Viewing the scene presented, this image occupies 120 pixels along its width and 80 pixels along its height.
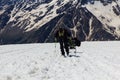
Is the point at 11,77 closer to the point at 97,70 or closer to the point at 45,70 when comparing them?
the point at 45,70

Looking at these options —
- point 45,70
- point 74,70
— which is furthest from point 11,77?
point 74,70

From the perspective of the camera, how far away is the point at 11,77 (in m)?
14.1

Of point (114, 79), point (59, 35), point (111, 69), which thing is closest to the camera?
point (114, 79)

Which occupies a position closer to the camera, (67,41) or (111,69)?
(111,69)

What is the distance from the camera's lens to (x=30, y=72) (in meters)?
15.8

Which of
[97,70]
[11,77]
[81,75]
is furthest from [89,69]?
[11,77]

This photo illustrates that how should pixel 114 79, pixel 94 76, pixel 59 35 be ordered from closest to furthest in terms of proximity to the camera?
pixel 114 79 → pixel 94 76 → pixel 59 35

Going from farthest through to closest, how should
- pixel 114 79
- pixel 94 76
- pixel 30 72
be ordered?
pixel 30 72 < pixel 94 76 < pixel 114 79

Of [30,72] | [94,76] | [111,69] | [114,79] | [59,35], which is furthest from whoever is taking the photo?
[59,35]

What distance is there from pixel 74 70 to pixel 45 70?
1522mm

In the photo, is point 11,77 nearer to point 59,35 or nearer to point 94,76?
point 94,76

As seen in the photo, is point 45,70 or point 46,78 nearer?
point 46,78

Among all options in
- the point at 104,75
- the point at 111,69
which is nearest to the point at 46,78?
the point at 104,75

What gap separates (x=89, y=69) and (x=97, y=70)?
642 millimetres
